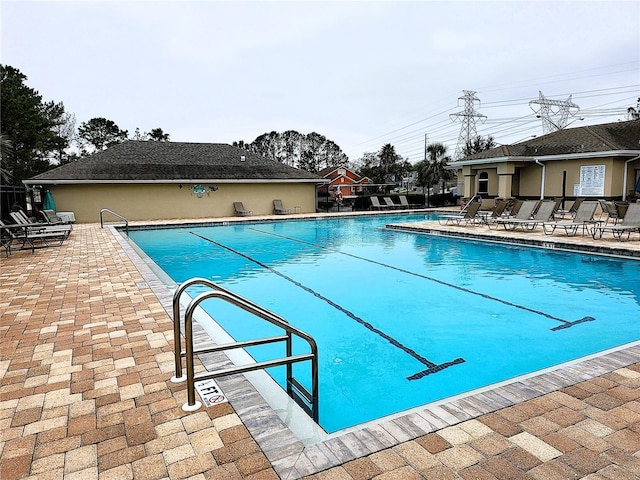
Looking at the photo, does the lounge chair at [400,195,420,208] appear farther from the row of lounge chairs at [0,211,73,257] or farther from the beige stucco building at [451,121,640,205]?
the row of lounge chairs at [0,211,73,257]

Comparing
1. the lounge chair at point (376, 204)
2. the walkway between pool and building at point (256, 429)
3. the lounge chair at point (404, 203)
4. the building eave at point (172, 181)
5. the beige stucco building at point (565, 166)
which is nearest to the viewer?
the walkway between pool and building at point (256, 429)

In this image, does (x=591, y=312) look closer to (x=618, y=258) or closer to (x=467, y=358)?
(x=467, y=358)

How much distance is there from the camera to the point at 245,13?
15.1 metres

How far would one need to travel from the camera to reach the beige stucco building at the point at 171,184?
20781 millimetres

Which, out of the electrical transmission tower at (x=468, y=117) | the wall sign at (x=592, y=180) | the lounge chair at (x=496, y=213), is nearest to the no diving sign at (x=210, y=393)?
the lounge chair at (x=496, y=213)

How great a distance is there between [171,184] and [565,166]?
20431 millimetres

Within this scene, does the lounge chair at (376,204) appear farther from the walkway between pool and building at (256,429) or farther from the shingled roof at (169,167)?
the walkway between pool and building at (256,429)

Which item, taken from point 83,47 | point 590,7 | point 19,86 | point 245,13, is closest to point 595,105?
point 590,7

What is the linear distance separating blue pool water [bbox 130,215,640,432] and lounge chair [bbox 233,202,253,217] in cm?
984

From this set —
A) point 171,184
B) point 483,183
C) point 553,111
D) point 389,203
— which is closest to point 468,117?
→ point 553,111

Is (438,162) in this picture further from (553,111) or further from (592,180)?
(553,111)

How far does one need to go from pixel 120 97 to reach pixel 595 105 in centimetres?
5136

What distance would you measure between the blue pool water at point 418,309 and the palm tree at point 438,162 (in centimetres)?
1966

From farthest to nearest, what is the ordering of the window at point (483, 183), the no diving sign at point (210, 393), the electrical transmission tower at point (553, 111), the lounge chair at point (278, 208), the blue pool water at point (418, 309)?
the electrical transmission tower at point (553, 111), the window at point (483, 183), the lounge chair at point (278, 208), the blue pool water at point (418, 309), the no diving sign at point (210, 393)
